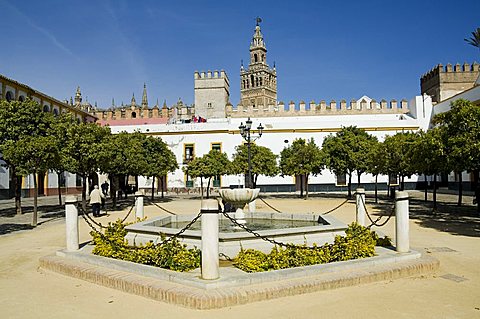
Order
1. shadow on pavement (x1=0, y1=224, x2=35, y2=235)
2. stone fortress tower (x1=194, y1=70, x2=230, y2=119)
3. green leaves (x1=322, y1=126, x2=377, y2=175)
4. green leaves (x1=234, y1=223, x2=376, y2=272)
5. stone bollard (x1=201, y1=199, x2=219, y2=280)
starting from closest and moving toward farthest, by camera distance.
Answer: stone bollard (x1=201, y1=199, x2=219, y2=280)
green leaves (x1=234, y1=223, x2=376, y2=272)
shadow on pavement (x1=0, y1=224, x2=35, y2=235)
green leaves (x1=322, y1=126, x2=377, y2=175)
stone fortress tower (x1=194, y1=70, x2=230, y2=119)

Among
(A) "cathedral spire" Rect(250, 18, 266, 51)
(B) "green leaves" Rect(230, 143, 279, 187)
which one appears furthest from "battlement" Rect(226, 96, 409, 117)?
(A) "cathedral spire" Rect(250, 18, 266, 51)

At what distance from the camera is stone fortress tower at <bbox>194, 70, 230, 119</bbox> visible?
154ft

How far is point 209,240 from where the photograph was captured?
507cm

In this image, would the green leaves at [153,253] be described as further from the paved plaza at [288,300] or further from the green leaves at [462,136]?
the green leaves at [462,136]

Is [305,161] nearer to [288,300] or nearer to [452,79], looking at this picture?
[288,300]

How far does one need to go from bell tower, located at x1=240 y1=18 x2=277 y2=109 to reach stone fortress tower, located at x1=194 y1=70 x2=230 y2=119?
26.5 metres

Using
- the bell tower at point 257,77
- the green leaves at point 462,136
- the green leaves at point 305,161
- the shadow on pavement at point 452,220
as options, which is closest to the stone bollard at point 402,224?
the shadow on pavement at point 452,220

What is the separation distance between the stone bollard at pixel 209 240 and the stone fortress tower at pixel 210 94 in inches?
1655

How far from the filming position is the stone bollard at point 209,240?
502 cm

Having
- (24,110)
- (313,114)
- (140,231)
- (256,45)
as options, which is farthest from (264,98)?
(140,231)

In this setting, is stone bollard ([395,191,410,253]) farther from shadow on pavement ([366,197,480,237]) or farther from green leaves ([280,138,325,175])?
green leaves ([280,138,325,175])

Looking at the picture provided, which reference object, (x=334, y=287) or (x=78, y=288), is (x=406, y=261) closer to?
(x=334, y=287)

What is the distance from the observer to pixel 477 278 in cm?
584

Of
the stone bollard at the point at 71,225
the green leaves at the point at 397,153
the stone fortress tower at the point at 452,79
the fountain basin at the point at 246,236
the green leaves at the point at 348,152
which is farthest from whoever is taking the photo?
the stone fortress tower at the point at 452,79
